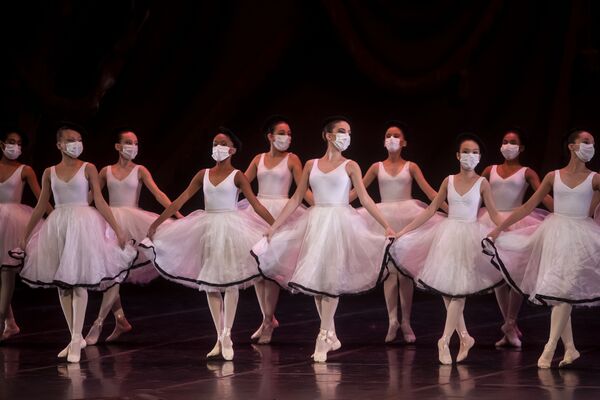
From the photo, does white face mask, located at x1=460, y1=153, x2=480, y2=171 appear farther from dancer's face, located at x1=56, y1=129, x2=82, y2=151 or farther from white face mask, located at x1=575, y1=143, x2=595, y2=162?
dancer's face, located at x1=56, y1=129, x2=82, y2=151

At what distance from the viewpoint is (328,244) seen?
701cm

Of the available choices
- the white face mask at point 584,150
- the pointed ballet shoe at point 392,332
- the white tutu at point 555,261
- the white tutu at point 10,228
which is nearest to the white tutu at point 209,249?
the pointed ballet shoe at point 392,332

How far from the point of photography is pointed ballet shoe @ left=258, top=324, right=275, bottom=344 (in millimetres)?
7801

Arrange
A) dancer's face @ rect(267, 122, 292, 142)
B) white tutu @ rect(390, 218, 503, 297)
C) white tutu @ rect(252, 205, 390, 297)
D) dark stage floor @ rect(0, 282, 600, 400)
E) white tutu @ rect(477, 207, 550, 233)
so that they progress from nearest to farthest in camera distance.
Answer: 1. dark stage floor @ rect(0, 282, 600, 400)
2. white tutu @ rect(390, 218, 503, 297)
3. white tutu @ rect(252, 205, 390, 297)
4. white tutu @ rect(477, 207, 550, 233)
5. dancer's face @ rect(267, 122, 292, 142)

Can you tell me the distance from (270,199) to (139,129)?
11.5 ft

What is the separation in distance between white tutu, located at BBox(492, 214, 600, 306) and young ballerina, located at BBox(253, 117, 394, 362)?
2.51 feet

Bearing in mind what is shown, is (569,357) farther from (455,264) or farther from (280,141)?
(280,141)

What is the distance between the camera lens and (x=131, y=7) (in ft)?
36.4

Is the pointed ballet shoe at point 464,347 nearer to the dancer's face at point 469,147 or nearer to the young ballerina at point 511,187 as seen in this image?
the young ballerina at point 511,187

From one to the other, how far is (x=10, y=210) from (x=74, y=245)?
1309mm

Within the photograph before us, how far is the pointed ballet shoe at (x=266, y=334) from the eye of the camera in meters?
7.80

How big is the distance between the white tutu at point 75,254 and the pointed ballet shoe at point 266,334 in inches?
42.7

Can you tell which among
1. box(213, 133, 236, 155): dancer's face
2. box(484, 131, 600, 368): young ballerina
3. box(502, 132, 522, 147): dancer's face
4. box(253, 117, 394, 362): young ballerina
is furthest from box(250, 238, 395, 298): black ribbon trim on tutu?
box(502, 132, 522, 147): dancer's face

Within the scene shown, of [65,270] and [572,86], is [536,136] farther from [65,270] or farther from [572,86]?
[65,270]
